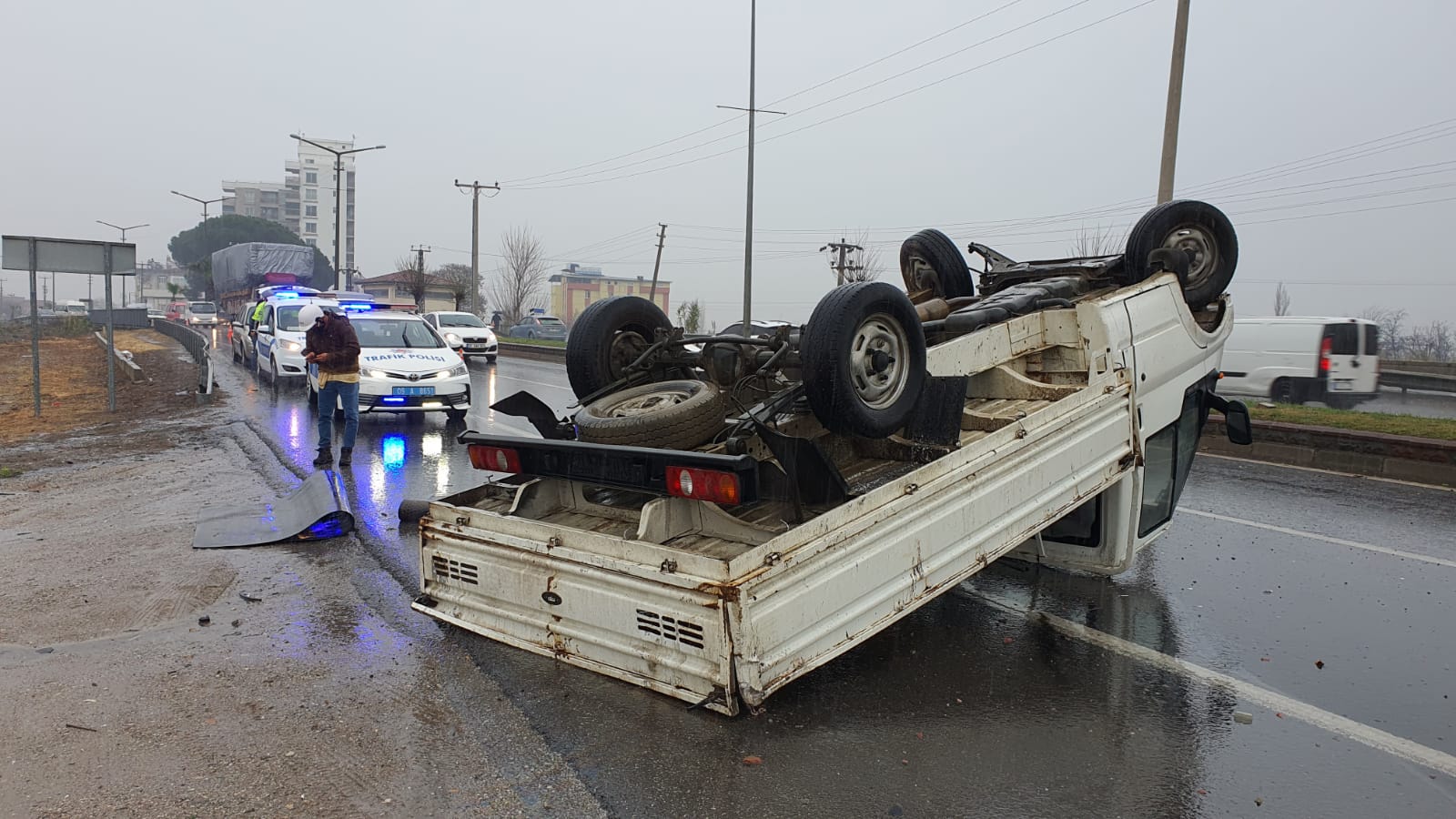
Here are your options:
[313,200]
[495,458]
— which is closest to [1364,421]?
[495,458]

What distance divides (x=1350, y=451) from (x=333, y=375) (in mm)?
10708

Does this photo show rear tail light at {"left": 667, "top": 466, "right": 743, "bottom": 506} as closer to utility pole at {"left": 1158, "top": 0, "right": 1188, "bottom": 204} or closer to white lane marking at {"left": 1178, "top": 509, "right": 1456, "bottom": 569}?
white lane marking at {"left": 1178, "top": 509, "right": 1456, "bottom": 569}

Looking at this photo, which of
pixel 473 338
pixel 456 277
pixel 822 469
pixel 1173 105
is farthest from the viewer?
pixel 456 277

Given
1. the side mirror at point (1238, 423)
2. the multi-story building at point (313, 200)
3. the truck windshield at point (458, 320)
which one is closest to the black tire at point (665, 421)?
the side mirror at point (1238, 423)

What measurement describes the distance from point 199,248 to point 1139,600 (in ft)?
431

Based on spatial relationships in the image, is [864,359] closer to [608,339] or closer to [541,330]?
[608,339]

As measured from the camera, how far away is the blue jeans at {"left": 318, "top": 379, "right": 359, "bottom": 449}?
9180 millimetres

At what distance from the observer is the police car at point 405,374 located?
11.7 m

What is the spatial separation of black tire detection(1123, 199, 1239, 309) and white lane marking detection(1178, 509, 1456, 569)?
2.40m

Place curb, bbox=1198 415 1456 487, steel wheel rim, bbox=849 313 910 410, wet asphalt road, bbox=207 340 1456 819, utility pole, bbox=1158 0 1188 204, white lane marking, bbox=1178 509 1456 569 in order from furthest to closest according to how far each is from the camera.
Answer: utility pole, bbox=1158 0 1188 204 < curb, bbox=1198 415 1456 487 < white lane marking, bbox=1178 509 1456 569 < steel wheel rim, bbox=849 313 910 410 < wet asphalt road, bbox=207 340 1456 819

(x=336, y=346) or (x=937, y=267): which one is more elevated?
(x=937, y=267)

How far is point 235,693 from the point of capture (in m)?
3.77

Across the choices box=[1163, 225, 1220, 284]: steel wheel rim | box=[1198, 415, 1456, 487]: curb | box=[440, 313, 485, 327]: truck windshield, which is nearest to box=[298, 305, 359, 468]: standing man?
box=[1163, 225, 1220, 284]: steel wheel rim

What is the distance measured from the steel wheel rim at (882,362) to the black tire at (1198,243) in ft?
7.00
